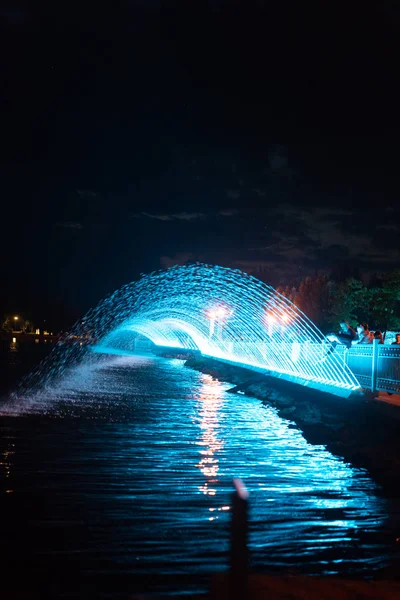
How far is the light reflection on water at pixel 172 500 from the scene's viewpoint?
752 cm

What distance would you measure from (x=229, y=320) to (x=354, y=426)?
49.9 m

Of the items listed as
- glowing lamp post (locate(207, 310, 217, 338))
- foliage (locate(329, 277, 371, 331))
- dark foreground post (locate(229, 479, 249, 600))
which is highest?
foliage (locate(329, 277, 371, 331))

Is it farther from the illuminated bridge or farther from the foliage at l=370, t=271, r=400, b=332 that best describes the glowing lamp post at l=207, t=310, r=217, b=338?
the foliage at l=370, t=271, r=400, b=332

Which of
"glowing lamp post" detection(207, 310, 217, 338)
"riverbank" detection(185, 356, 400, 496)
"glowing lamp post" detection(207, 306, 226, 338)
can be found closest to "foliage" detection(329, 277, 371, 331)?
"glowing lamp post" detection(207, 306, 226, 338)

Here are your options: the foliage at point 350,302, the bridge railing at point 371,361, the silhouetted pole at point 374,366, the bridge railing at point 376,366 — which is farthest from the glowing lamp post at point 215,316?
the silhouetted pole at point 374,366

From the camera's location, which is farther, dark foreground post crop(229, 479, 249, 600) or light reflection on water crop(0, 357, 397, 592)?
light reflection on water crop(0, 357, 397, 592)

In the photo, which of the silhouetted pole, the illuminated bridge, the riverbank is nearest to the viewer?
the riverbank

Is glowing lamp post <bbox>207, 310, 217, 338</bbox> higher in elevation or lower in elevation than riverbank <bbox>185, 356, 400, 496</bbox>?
higher

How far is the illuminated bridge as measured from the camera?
26094mm

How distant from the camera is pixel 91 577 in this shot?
6.85 meters

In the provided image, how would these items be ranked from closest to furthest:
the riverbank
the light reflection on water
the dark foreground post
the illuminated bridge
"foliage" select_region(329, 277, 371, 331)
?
the dark foreground post → the light reflection on water → the riverbank → the illuminated bridge → "foliage" select_region(329, 277, 371, 331)

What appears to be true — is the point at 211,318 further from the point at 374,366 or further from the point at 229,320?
the point at 374,366

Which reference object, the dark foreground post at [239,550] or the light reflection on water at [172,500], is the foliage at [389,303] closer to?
the light reflection on water at [172,500]

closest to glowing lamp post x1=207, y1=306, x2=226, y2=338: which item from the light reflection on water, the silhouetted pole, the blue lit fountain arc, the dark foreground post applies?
the blue lit fountain arc
